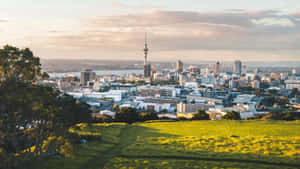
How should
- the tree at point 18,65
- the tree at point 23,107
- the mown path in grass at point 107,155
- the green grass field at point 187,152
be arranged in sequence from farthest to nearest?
the mown path in grass at point 107,155 < the green grass field at point 187,152 < the tree at point 18,65 < the tree at point 23,107

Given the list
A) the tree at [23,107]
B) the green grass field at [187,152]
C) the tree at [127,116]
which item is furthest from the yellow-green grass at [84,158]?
the tree at [127,116]

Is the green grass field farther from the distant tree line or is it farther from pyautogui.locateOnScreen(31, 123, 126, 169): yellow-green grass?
the distant tree line

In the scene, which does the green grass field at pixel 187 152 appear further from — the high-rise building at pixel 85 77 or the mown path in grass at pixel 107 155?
the high-rise building at pixel 85 77

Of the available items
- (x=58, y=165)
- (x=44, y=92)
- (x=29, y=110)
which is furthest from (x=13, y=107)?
(x=58, y=165)

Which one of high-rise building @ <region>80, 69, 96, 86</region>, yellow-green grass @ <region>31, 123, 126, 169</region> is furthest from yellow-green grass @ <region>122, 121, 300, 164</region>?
high-rise building @ <region>80, 69, 96, 86</region>

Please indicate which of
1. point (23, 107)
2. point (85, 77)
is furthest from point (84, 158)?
point (85, 77)

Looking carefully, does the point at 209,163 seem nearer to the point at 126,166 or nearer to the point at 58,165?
the point at 126,166

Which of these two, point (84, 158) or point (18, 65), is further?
point (84, 158)

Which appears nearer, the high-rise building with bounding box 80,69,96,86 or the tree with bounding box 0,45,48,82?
the tree with bounding box 0,45,48,82

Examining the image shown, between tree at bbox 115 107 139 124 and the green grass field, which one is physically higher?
the green grass field

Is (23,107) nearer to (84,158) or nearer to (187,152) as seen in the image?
(84,158)

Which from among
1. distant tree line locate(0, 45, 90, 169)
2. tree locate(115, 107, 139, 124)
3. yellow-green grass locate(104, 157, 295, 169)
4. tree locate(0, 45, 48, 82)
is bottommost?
tree locate(115, 107, 139, 124)
